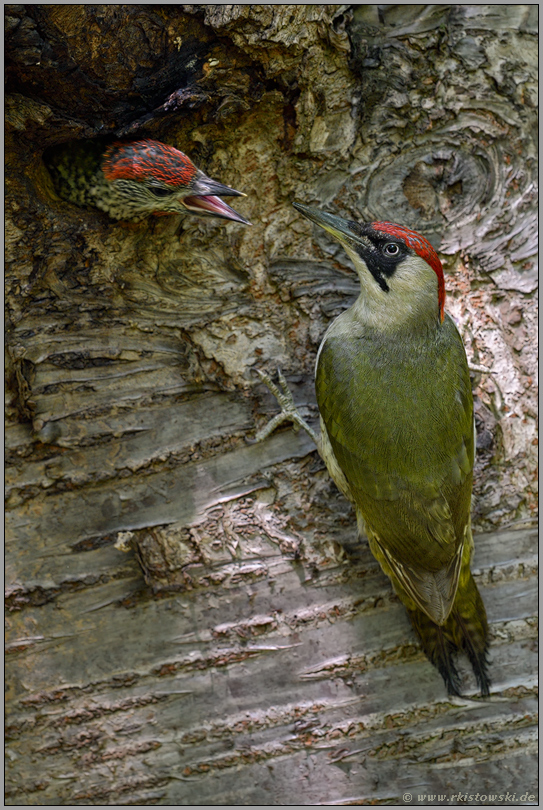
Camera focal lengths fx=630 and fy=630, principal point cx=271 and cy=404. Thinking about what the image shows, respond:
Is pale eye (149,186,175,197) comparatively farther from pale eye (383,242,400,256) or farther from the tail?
the tail

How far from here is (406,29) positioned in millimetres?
2061

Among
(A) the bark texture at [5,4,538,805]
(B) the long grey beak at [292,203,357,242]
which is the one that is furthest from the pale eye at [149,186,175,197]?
(B) the long grey beak at [292,203,357,242]

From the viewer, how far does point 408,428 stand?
2043 mm

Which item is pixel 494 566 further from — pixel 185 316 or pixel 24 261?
pixel 24 261

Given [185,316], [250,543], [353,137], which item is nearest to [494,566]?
[250,543]

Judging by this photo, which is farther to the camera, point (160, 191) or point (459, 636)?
point (459, 636)

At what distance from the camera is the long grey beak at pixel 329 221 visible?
1.99m

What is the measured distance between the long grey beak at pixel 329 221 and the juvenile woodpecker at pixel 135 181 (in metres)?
0.19

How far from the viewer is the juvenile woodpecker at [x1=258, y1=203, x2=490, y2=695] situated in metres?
2.00

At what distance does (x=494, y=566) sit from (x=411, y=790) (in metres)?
0.78

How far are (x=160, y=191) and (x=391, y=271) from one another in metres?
0.78

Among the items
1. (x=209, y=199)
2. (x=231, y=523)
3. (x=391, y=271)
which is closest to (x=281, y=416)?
(x=231, y=523)

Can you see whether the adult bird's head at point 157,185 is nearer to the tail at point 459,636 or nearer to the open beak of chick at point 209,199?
the open beak of chick at point 209,199

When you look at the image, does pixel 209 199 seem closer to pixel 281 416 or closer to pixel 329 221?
pixel 329 221
